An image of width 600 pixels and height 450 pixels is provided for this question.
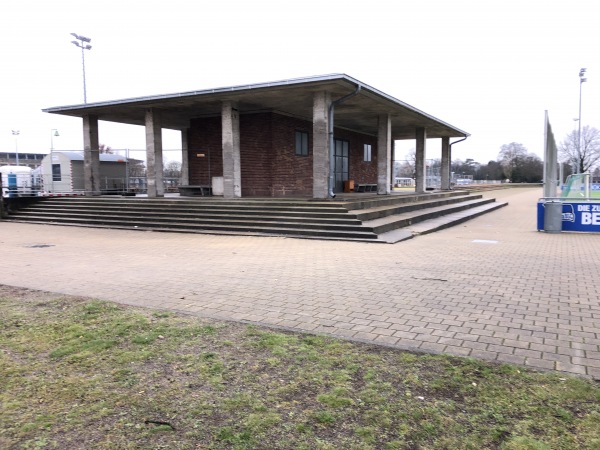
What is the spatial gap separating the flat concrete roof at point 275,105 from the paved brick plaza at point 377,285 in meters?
5.88

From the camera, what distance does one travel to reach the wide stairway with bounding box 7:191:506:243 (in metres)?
12.6

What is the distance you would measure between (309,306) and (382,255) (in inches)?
169

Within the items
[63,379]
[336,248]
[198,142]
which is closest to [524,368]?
[63,379]

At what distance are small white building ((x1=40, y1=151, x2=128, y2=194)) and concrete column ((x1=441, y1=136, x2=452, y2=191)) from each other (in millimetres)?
20117

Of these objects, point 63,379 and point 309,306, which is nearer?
point 63,379

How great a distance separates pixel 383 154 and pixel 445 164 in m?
11.5

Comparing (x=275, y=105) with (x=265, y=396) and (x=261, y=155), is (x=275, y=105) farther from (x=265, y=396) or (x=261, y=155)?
(x=265, y=396)

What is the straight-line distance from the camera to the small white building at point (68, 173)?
72.7ft

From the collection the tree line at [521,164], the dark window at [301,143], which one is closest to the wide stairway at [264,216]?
the dark window at [301,143]

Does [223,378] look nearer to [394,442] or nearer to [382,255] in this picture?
[394,442]

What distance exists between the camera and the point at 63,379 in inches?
133

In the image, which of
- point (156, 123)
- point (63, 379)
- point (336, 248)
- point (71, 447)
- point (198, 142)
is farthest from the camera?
point (198, 142)

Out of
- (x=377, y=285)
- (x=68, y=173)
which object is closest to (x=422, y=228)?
(x=377, y=285)

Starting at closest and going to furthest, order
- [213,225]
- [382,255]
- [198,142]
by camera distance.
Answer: [382,255]
[213,225]
[198,142]
